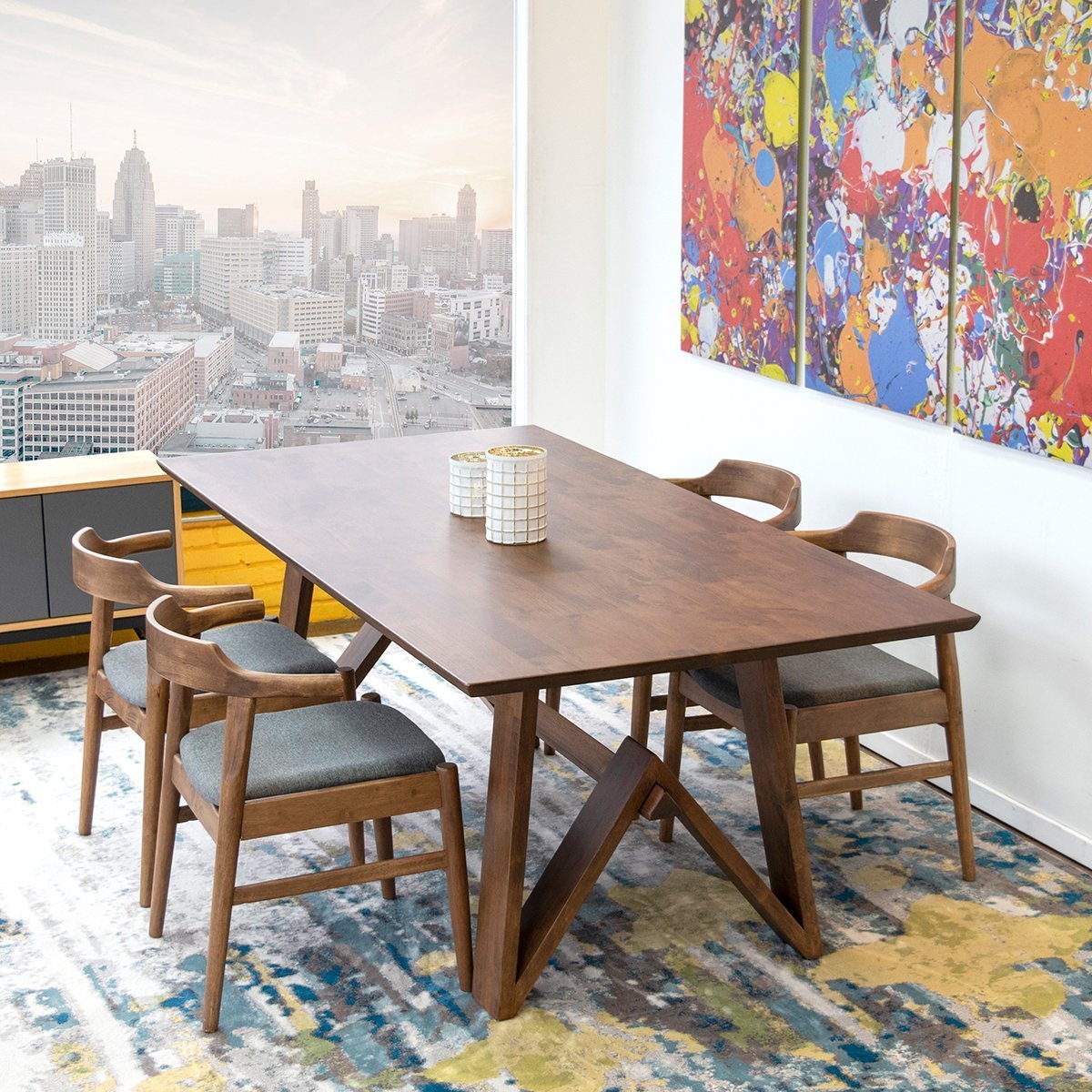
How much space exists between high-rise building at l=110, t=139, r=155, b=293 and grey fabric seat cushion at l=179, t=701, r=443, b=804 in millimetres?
3154

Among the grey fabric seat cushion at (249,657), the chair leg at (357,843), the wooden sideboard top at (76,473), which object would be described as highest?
the wooden sideboard top at (76,473)

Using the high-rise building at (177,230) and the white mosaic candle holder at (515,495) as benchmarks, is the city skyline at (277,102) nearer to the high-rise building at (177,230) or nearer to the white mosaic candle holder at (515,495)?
the high-rise building at (177,230)

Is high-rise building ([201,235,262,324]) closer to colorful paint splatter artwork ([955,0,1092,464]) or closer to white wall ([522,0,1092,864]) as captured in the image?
white wall ([522,0,1092,864])

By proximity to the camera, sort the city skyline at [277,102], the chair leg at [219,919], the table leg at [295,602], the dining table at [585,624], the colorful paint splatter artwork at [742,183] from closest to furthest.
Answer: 1. the dining table at [585,624]
2. the chair leg at [219,919]
3. the table leg at [295,602]
4. the colorful paint splatter artwork at [742,183]
5. the city skyline at [277,102]

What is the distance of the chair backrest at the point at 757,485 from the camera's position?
465 centimetres

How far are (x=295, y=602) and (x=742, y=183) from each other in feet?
7.13

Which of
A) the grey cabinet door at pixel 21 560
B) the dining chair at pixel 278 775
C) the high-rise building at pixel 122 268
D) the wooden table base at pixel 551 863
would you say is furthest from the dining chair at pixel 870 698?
the high-rise building at pixel 122 268

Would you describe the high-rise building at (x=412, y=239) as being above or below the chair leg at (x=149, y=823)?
above


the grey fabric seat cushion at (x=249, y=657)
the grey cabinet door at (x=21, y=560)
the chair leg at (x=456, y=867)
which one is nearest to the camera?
the chair leg at (x=456, y=867)

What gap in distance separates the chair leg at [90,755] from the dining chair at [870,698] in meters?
1.58

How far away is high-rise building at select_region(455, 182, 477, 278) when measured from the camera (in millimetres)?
6637

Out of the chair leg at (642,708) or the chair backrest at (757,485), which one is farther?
the chair backrest at (757,485)

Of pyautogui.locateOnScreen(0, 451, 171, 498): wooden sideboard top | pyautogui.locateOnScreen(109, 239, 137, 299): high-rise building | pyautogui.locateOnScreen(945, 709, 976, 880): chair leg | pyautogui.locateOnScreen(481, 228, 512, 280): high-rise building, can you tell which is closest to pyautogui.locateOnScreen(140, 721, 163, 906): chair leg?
pyautogui.locateOnScreen(0, 451, 171, 498): wooden sideboard top

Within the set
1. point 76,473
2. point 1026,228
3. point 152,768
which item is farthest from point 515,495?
point 76,473
